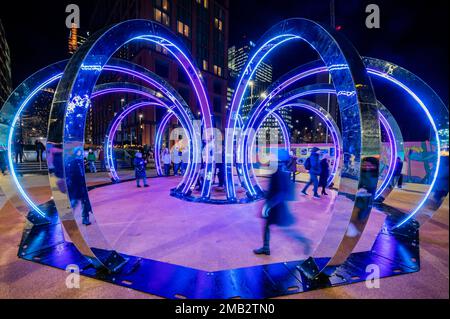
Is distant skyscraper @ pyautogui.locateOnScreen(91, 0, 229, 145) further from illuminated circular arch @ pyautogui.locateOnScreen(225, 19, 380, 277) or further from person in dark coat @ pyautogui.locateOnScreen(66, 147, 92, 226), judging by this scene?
illuminated circular arch @ pyautogui.locateOnScreen(225, 19, 380, 277)

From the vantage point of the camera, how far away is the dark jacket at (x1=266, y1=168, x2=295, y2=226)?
3533mm

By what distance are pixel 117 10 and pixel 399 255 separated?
54.7 meters

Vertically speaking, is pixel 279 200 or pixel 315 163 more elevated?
pixel 315 163

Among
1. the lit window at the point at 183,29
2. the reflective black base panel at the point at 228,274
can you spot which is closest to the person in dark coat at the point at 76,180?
the reflective black base panel at the point at 228,274

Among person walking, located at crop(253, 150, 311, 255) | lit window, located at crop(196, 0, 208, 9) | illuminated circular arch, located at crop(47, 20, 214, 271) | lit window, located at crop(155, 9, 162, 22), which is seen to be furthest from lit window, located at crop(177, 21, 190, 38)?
person walking, located at crop(253, 150, 311, 255)

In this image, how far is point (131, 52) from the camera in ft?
122

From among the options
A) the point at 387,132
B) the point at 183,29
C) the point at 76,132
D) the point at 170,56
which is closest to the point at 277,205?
the point at 76,132

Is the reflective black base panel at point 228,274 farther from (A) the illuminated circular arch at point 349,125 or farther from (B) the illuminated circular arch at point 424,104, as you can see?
(B) the illuminated circular arch at point 424,104

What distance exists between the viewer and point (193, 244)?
3.92 meters

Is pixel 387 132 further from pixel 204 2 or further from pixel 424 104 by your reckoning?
pixel 204 2

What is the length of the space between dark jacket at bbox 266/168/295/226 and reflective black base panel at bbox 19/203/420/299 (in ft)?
2.21

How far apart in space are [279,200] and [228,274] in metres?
1.42
